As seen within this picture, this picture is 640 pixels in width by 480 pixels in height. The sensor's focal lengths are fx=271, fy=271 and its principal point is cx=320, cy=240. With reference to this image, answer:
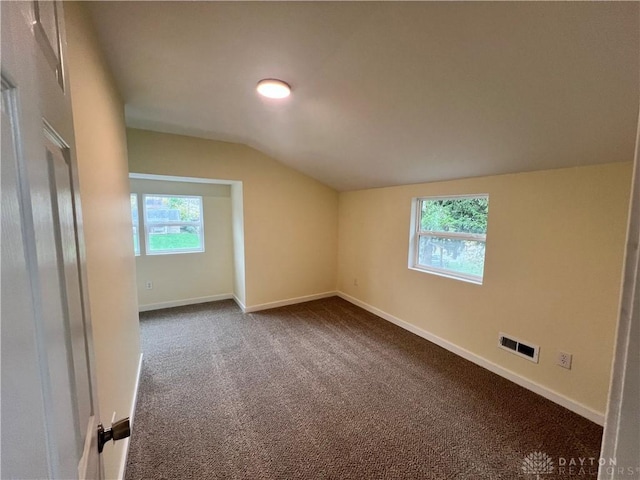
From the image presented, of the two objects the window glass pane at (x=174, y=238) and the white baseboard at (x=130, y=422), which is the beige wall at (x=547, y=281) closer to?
the white baseboard at (x=130, y=422)

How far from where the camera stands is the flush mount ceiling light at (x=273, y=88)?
1856 millimetres

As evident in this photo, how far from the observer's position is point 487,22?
1.17 m

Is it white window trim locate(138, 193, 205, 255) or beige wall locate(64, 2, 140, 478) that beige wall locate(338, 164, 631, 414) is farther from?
white window trim locate(138, 193, 205, 255)

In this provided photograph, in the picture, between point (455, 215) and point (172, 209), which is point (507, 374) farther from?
point (172, 209)

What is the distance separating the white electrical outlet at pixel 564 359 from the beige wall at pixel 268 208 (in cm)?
308

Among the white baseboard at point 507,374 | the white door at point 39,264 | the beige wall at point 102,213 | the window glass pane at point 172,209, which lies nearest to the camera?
the white door at point 39,264

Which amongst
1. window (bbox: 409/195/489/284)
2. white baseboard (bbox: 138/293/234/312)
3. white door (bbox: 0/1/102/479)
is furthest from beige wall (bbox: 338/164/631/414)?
white baseboard (bbox: 138/293/234/312)

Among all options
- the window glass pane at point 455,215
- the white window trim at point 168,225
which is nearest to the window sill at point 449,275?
the window glass pane at point 455,215

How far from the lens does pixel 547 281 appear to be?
2.13 meters

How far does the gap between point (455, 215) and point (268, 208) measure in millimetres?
2430

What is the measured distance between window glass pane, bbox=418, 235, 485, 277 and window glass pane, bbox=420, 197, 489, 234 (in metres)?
0.13

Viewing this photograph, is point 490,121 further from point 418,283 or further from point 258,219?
point 258,219

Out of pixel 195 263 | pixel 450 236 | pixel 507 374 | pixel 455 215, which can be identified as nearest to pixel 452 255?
pixel 450 236

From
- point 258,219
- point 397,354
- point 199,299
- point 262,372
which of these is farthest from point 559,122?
point 199,299
